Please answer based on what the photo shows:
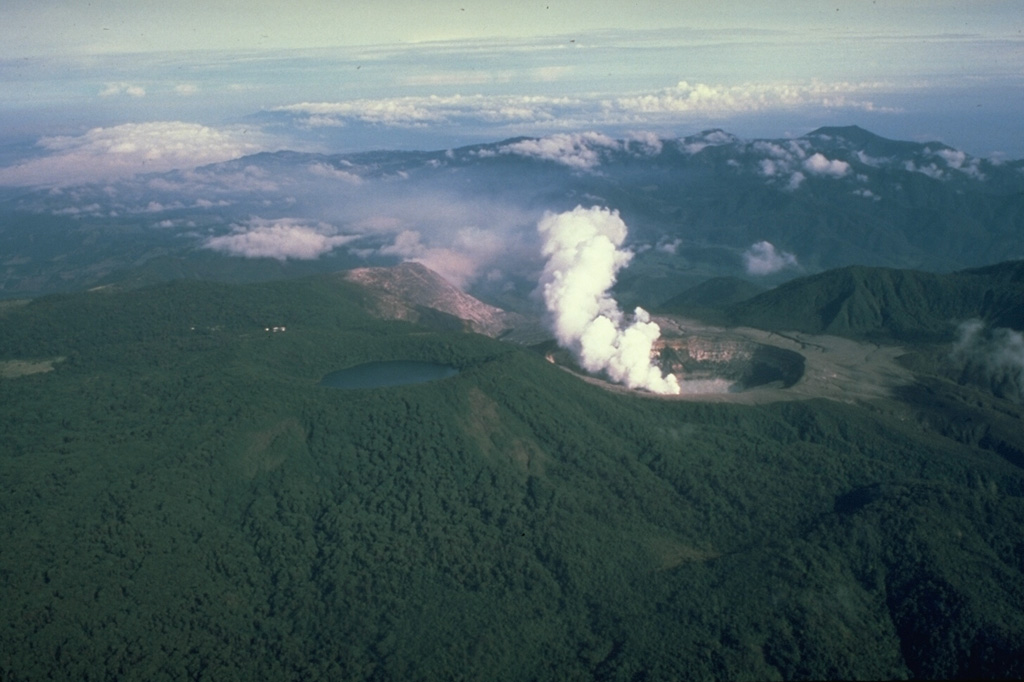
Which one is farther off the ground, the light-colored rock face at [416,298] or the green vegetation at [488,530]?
the green vegetation at [488,530]

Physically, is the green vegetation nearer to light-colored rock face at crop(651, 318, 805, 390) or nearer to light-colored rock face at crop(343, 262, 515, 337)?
light-colored rock face at crop(651, 318, 805, 390)

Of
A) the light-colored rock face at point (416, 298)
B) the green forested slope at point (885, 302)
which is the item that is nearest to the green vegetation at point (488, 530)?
the green forested slope at point (885, 302)

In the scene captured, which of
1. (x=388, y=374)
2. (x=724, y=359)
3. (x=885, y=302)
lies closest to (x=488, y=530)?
(x=388, y=374)

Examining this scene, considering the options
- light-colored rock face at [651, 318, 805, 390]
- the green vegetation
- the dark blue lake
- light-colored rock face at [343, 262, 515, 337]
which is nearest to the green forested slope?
light-colored rock face at [651, 318, 805, 390]

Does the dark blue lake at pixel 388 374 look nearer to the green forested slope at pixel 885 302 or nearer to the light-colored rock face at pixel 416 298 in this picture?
the light-colored rock face at pixel 416 298

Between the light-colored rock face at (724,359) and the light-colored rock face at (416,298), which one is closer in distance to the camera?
the light-colored rock face at (724,359)

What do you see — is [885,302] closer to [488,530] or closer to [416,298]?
[416,298]

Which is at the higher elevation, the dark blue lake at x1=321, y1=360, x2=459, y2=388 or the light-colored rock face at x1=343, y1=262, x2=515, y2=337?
the dark blue lake at x1=321, y1=360, x2=459, y2=388
